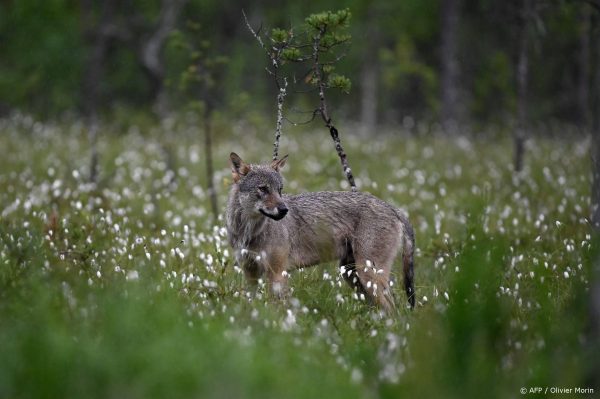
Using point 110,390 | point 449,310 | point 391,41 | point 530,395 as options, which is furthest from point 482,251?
point 391,41

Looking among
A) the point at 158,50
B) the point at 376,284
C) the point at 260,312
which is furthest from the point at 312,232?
the point at 158,50

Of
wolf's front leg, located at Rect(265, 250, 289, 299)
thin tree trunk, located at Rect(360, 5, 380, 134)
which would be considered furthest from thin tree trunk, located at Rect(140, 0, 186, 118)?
wolf's front leg, located at Rect(265, 250, 289, 299)

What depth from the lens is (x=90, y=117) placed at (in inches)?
568

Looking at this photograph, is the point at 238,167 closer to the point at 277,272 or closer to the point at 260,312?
the point at 277,272

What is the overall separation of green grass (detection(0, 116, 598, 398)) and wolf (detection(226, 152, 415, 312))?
0.29 meters

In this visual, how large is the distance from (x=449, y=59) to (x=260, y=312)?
18.8 m

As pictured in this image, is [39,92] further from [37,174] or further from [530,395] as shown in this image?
[530,395]

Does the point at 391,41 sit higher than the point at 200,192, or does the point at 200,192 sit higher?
the point at 391,41

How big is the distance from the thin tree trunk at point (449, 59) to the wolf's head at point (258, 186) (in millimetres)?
15625

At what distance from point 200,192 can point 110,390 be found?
9364mm

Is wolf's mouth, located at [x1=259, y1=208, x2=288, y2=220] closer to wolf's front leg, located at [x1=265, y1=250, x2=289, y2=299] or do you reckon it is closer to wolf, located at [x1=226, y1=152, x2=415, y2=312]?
wolf, located at [x1=226, y1=152, x2=415, y2=312]

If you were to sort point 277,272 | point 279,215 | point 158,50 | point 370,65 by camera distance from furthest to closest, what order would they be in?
point 370,65 → point 158,50 → point 277,272 → point 279,215

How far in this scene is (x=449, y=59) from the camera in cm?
2358

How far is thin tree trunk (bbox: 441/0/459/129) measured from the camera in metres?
23.1
